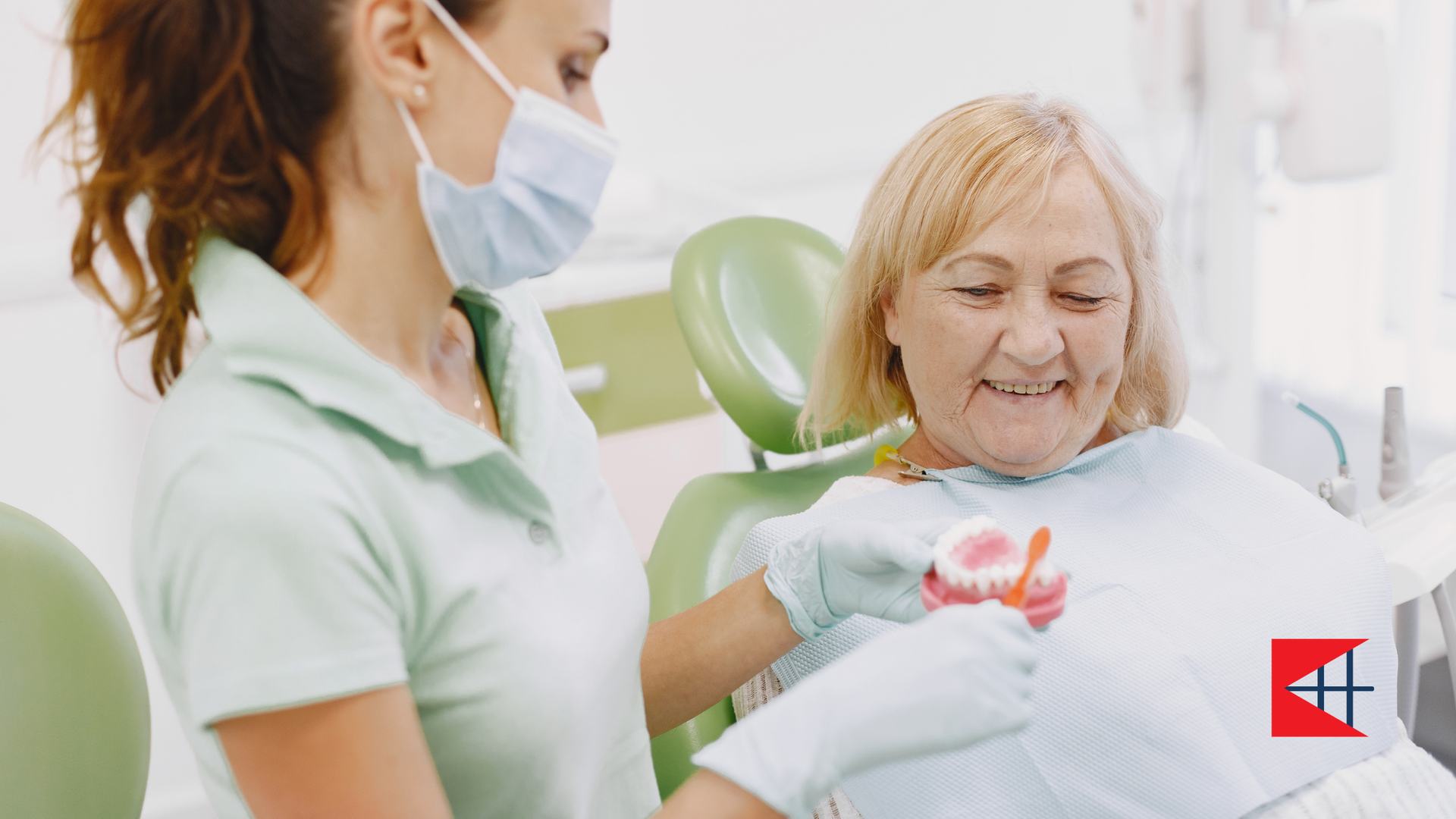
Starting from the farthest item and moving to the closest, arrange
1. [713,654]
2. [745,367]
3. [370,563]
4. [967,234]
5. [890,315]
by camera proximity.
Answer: [745,367]
[890,315]
[967,234]
[713,654]
[370,563]

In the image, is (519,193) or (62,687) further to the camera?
(62,687)

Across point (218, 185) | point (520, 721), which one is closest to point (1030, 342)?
point (520, 721)

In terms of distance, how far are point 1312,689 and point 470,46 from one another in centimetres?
105

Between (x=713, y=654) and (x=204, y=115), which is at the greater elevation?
(x=204, y=115)

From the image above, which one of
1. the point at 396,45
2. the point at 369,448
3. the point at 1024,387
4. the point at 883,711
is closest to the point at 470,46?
the point at 396,45

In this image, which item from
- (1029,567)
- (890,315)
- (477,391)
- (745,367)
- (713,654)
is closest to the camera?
(1029,567)

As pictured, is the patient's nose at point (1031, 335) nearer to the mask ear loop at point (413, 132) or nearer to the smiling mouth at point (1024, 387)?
the smiling mouth at point (1024, 387)

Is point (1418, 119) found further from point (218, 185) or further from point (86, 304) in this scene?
point (86, 304)

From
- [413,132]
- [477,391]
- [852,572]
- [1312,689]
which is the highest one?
[413,132]

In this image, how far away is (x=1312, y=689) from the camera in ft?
3.89

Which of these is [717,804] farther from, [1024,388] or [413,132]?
[1024,388]

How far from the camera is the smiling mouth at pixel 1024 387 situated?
128 centimetres

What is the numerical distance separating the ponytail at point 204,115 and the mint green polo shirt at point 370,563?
0.14 feet

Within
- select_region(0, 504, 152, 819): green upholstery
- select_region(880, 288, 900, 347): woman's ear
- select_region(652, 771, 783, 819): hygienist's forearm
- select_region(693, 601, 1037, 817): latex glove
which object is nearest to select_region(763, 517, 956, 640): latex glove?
select_region(693, 601, 1037, 817): latex glove
